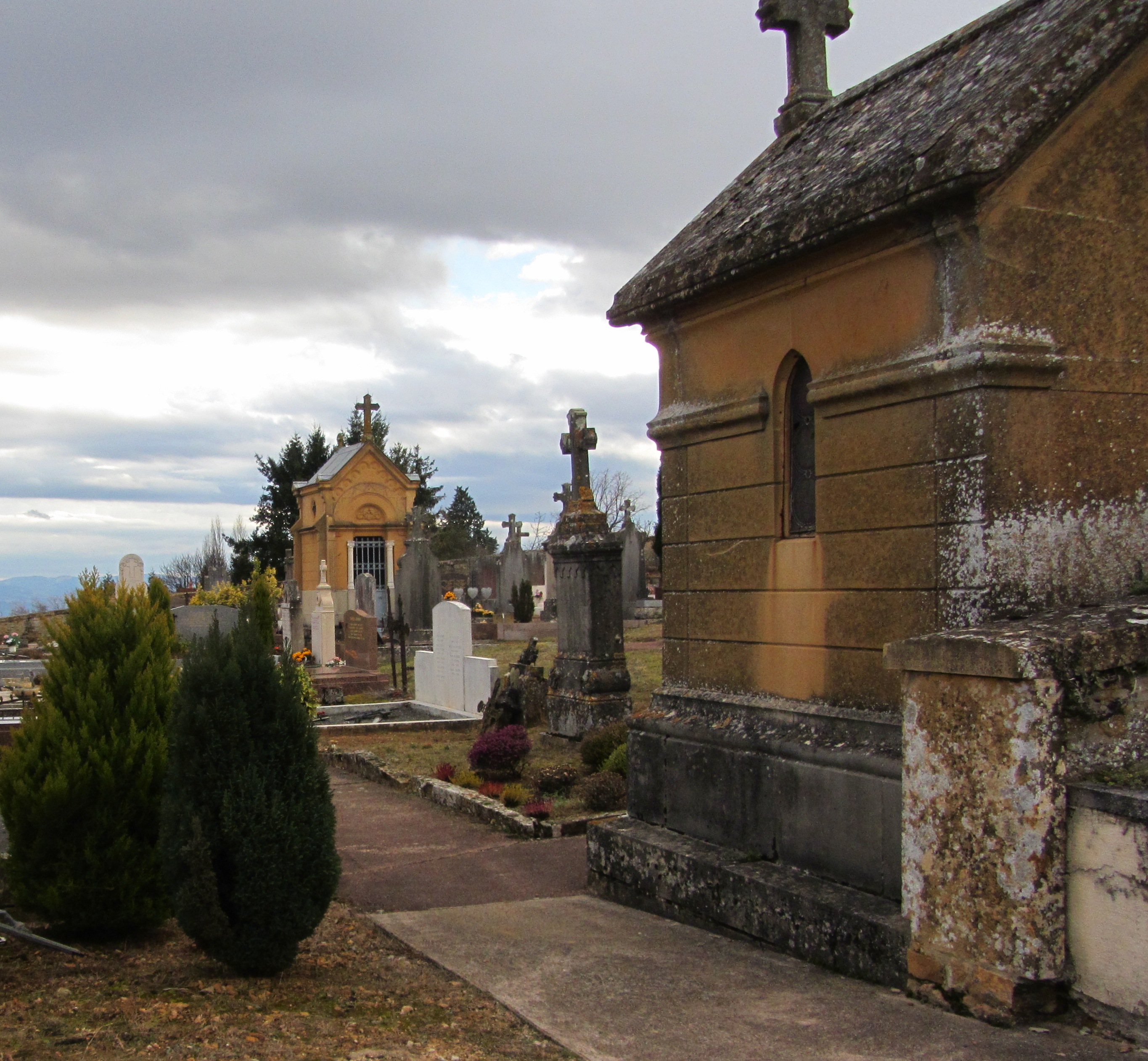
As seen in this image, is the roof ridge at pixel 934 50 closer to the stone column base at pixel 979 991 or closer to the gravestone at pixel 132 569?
the stone column base at pixel 979 991

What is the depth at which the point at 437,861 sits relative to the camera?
7.98m

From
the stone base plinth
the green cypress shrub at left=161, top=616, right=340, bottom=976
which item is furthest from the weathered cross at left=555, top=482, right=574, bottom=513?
the green cypress shrub at left=161, top=616, right=340, bottom=976

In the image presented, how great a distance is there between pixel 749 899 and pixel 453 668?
37.5 ft

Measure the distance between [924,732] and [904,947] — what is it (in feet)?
2.96

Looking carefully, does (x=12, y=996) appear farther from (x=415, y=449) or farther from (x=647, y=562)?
(x=415, y=449)

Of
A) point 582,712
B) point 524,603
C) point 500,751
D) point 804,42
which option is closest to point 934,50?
point 804,42

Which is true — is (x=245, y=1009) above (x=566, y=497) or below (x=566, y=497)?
below

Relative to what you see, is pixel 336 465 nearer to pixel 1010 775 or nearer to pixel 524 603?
pixel 524 603

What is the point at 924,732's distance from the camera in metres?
4.42

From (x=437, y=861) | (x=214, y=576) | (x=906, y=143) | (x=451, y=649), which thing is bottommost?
(x=437, y=861)

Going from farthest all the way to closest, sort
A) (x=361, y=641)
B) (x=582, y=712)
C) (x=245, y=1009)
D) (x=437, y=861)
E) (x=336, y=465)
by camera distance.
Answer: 1. (x=336, y=465)
2. (x=361, y=641)
3. (x=582, y=712)
4. (x=437, y=861)
5. (x=245, y=1009)

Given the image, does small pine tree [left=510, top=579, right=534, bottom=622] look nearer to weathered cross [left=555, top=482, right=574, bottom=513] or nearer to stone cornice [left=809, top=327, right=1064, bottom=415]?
weathered cross [left=555, top=482, right=574, bottom=513]

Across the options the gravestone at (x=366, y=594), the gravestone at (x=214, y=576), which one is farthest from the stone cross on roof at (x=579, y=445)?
the gravestone at (x=214, y=576)

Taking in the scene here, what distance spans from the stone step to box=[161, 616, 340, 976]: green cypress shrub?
6.50 feet
